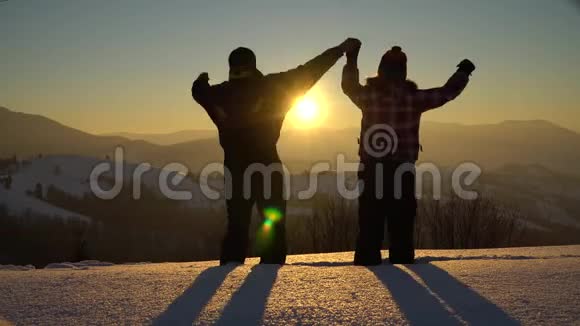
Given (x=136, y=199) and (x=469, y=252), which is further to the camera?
(x=136, y=199)

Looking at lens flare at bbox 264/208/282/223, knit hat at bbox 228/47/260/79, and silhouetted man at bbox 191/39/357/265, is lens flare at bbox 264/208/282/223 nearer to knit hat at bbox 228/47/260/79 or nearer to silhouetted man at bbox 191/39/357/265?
silhouetted man at bbox 191/39/357/265

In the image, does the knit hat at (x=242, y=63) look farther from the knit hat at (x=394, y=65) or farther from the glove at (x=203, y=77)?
the knit hat at (x=394, y=65)

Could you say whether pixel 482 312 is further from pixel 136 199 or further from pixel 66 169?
pixel 66 169

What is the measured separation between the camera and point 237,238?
5.21 m

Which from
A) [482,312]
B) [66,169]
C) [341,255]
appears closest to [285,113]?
[341,255]

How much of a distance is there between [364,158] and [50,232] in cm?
3205

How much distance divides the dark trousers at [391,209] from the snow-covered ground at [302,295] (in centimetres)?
78

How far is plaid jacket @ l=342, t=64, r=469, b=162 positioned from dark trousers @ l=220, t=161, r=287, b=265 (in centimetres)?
79

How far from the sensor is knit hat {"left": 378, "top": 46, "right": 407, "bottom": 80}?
525 cm

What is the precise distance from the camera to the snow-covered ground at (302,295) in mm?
2975

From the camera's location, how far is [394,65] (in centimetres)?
525

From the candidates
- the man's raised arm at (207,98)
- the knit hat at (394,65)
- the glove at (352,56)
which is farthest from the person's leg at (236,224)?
the knit hat at (394,65)

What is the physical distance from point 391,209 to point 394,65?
1126 mm

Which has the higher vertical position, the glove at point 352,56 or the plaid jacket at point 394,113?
the glove at point 352,56
